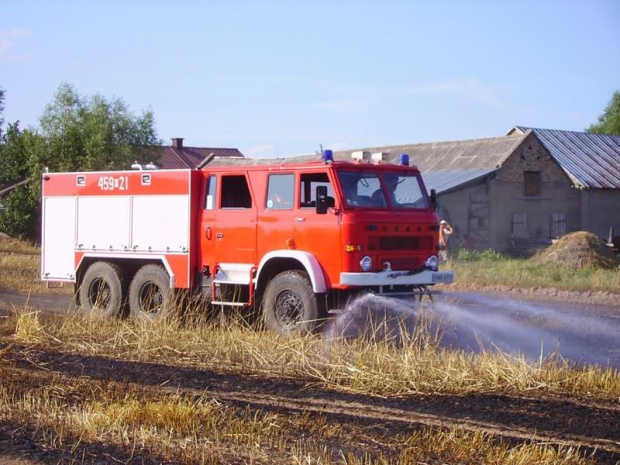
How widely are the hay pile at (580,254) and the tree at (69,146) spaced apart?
2221 centimetres

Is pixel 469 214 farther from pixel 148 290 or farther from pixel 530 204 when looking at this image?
pixel 148 290

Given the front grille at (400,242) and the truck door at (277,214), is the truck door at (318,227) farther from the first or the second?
the front grille at (400,242)

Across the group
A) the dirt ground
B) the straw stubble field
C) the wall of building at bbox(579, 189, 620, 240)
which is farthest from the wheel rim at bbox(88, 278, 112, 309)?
the wall of building at bbox(579, 189, 620, 240)

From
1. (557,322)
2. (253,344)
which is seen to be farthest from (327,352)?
(557,322)

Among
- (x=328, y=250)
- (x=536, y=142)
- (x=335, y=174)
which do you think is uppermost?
(x=536, y=142)

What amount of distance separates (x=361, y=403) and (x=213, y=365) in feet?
8.60

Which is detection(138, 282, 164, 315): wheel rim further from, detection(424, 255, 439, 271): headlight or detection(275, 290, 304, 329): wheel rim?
detection(424, 255, 439, 271): headlight

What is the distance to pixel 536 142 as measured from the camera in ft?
A: 117

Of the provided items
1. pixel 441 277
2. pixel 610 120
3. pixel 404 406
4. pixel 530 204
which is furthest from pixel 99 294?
pixel 610 120

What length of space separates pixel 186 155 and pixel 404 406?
167ft

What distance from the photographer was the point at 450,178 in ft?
113

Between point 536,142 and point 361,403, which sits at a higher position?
point 536,142

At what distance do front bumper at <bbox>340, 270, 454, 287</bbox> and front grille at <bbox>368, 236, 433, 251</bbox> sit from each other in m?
0.35

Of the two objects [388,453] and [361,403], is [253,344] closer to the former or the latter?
[361,403]
